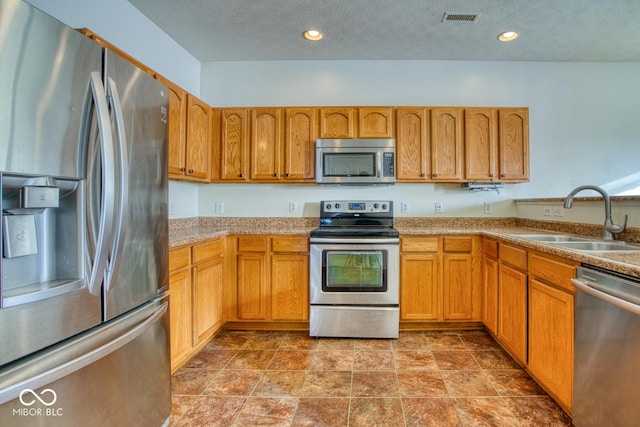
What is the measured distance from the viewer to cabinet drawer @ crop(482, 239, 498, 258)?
7.98 feet

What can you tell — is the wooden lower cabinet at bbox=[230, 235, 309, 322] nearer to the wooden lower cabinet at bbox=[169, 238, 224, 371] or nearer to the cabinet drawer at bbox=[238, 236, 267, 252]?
the cabinet drawer at bbox=[238, 236, 267, 252]

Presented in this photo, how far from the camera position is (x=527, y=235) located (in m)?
2.33

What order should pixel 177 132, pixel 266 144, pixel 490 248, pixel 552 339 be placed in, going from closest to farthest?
pixel 552 339, pixel 177 132, pixel 490 248, pixel 266 144

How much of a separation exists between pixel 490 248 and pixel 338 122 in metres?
1.78

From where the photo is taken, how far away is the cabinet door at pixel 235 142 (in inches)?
117

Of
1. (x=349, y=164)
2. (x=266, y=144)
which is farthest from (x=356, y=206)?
(x=266, y=144)

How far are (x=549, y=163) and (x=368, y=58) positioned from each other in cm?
222

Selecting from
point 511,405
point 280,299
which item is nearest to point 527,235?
point 511,405

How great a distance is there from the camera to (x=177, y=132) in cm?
238

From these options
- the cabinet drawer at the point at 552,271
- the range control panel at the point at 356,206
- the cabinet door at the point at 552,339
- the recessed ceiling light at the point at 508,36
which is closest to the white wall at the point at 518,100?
the range control panel at the point at 356,206

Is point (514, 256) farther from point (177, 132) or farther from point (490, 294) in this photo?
point (177, 132)

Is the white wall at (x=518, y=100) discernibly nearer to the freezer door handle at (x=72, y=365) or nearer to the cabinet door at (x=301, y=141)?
the cabinet door at (x=301, y=141)

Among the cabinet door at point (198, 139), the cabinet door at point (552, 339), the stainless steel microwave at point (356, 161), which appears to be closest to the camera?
the cabinet door at point (552, 339)

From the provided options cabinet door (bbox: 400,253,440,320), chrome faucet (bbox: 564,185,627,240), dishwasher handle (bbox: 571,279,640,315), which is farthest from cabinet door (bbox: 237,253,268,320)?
chrome faucet (bbox: 564,185,627,240)
